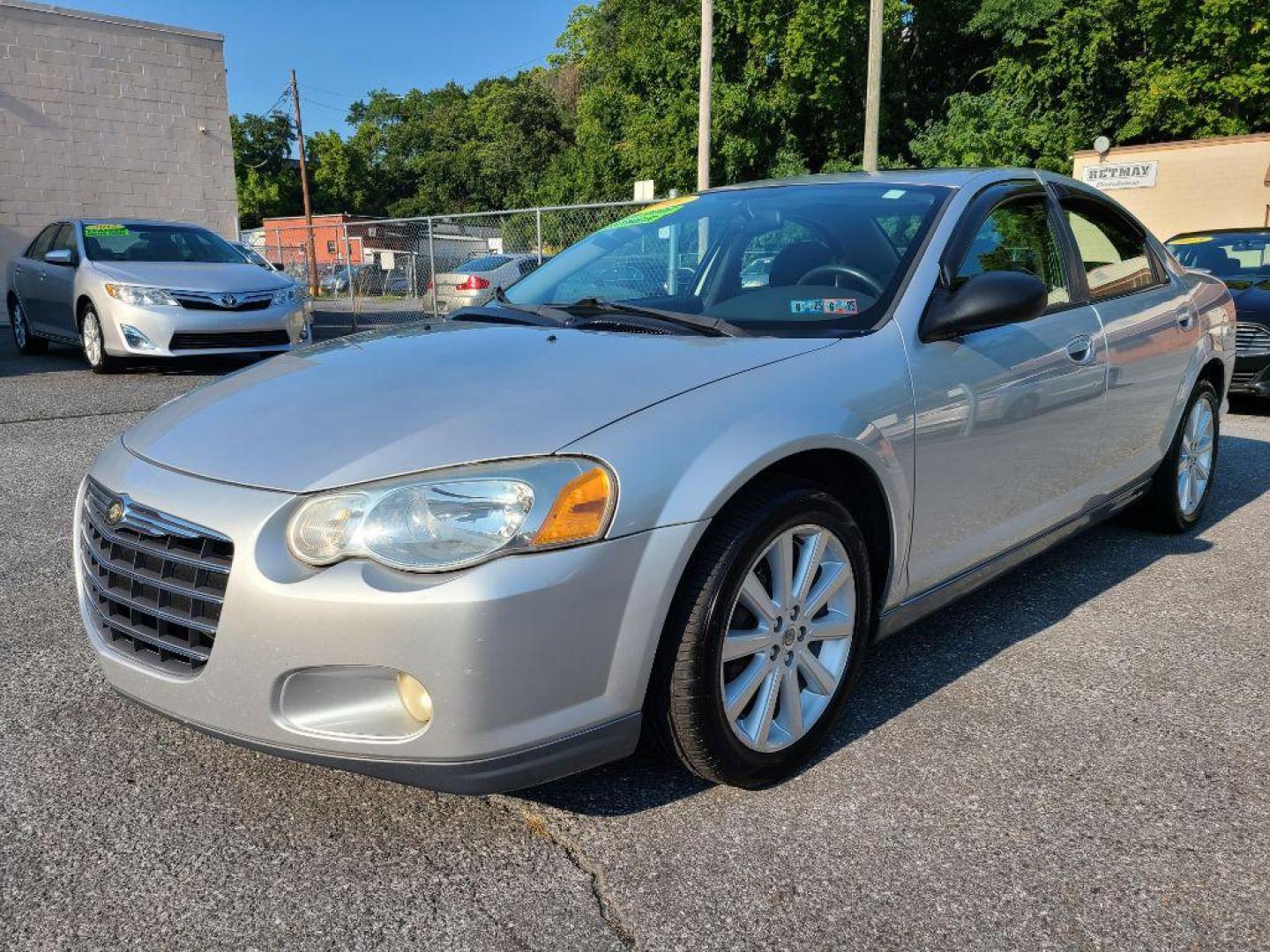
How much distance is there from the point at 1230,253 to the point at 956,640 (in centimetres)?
757

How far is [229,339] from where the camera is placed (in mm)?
9172

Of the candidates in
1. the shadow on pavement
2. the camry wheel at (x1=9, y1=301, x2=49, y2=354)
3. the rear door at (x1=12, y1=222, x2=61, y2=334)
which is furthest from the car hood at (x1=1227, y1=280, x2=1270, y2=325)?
the camry wheel at (x1=9, y1=301, x2=49, y2=354)

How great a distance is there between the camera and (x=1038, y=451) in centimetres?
317

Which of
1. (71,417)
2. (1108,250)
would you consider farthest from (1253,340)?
(71,417)

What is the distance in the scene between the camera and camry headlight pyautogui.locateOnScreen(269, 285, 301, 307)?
941 cm

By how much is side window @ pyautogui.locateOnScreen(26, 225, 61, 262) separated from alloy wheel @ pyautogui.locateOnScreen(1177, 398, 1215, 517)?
10.7 metres

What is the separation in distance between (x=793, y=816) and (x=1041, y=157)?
1287 inches

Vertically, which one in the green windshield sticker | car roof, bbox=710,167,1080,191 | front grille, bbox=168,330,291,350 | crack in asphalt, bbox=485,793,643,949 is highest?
car roof, bbox=710,167,1080,191

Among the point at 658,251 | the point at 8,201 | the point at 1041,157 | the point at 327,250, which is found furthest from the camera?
the point at 1041,157

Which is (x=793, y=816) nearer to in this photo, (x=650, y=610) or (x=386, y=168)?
(x=650, y=610)

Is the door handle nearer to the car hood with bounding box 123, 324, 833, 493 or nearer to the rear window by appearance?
the car hood with bounding box 123, 324, 833, 493

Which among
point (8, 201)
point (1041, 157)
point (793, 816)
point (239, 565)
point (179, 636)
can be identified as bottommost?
point (793, 816)

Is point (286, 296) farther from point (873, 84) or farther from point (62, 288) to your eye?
point (873, 84)

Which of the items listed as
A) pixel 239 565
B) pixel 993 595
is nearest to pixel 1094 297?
pixel 993 595
